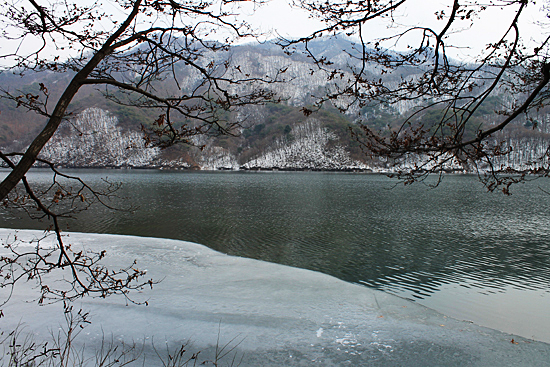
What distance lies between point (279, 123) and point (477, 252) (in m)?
173

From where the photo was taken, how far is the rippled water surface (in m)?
10.1

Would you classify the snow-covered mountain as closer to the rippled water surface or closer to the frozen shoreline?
the rippled water surface

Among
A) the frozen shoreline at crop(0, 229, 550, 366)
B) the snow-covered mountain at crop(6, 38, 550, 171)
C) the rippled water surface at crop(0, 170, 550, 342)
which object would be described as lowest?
the rippled water surface at crop(0, 170, 550, 342)

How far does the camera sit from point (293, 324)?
21.8 ft

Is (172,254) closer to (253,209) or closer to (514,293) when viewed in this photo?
(514,293)

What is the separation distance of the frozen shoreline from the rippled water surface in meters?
2.23

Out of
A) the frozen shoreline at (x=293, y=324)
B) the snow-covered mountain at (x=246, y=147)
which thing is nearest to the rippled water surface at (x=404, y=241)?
the frozen shoreline at (x=293, y=324)

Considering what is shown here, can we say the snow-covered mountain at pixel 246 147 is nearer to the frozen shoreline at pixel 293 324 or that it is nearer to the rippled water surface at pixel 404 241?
the rippled water surface at pixel 404 241

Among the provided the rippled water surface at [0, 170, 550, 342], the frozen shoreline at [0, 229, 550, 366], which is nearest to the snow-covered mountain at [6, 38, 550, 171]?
the rippled water surface at [0, 170, 550, 342]

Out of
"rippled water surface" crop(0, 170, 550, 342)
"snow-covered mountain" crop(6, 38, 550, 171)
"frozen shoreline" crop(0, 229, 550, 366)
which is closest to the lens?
"frozen shoreline" crop(0, 229, 550, 366)

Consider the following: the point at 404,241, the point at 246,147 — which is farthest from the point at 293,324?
the point at 246,147

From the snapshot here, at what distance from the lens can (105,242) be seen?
15352 millimetres

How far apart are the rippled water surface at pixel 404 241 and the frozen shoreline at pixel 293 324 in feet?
7.31

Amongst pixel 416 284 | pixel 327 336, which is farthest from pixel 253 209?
pixel 327 336
